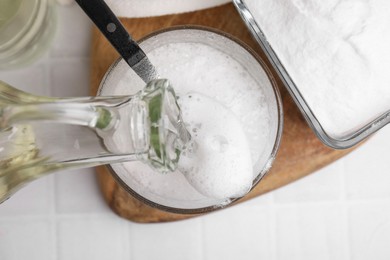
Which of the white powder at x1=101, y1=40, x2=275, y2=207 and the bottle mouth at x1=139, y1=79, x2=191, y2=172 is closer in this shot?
the bottle mouth at x1=139, y1=79, x2=191, y2=172

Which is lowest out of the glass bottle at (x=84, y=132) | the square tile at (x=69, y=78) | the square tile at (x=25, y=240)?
the square tile at (x=25, y=240)

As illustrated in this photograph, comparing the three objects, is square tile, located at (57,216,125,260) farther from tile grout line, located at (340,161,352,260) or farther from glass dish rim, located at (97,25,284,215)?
tile grout line, located at (340,161,352,260)

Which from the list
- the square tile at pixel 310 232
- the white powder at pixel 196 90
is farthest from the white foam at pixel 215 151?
the square tile at pixel 310 232

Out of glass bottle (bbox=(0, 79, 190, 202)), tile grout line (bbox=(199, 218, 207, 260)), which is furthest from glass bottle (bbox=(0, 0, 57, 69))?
tile grout line (bbox=(199, 218, 207, 260))

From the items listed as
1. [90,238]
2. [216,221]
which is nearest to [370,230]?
[216,221]

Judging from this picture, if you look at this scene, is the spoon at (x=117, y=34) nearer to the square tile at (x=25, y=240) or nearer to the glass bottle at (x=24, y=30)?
the glass bottle at (x=24, y=30)

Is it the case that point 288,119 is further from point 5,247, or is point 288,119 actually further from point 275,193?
point 5,247

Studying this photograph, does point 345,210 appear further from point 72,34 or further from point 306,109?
point 72,34

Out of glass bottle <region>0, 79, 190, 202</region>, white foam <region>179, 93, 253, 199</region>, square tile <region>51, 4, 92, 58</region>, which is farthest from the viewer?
square tile <region>51, 4, 92, 58</region>
